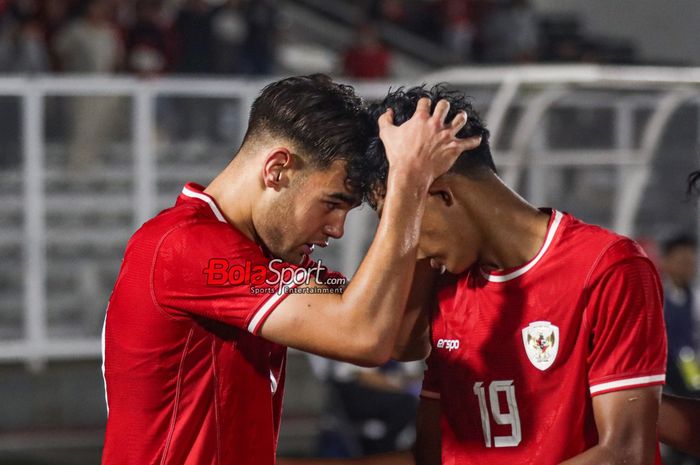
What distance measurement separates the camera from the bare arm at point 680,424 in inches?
119

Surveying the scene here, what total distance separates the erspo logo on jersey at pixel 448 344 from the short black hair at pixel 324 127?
1.23 ft

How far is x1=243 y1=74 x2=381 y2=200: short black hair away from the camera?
9.20ft

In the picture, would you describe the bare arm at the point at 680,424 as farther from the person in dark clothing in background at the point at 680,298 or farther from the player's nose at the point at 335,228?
the person in dark clothing in background at the point at 680,298

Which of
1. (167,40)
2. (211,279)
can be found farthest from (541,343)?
(167,40)

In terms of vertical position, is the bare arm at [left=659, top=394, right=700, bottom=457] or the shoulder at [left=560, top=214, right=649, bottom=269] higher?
the shoulder at [left=560, top=214, right=649, bottom=269]

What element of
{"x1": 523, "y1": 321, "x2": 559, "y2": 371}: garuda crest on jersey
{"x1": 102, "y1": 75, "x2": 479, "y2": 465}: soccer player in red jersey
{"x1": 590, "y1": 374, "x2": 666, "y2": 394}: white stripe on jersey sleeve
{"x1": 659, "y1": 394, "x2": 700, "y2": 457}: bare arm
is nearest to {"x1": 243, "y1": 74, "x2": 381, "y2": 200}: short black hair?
{"x1": 102, "y1": 75, "x2": 479, "y2": 465}: soccer player in red jersey

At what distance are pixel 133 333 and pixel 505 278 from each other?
81 cm

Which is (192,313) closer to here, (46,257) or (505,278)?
(505,278)

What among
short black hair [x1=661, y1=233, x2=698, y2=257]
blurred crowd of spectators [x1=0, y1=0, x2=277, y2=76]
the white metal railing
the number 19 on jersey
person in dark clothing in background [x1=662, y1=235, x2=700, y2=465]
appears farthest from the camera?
blurred crowd of spectators [x1=0, y1=0, x2=277, y2=76]

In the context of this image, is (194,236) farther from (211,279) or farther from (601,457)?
(601,457)

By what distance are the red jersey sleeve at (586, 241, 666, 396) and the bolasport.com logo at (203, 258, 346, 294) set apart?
1.80 ft

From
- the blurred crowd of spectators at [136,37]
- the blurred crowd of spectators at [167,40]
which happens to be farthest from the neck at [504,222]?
the blurred crowd of spectators at [136,37]

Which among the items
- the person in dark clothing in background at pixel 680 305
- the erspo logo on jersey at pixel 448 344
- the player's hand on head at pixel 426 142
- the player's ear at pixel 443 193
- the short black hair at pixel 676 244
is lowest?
the person in dark clothing in background at pixel 680 305

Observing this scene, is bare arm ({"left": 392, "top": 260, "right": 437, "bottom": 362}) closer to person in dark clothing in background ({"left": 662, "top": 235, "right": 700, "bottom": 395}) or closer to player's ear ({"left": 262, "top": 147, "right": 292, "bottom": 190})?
player's ear ({"left": 262, "top": 147, "right": 292, "bottom": 190})
